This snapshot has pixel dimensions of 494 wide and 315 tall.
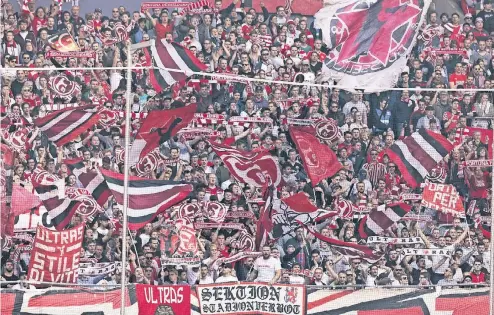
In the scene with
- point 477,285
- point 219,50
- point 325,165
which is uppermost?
point 219,50

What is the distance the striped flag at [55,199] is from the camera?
50.4 ft

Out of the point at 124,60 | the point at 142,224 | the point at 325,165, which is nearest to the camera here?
the point at 142,224

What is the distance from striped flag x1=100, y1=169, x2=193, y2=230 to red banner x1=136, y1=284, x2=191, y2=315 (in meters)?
1.03

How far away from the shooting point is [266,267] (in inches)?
590

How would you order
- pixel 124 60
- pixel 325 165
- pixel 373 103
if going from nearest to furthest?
pixel 325 165
pixel 373 103
pixel 124 60

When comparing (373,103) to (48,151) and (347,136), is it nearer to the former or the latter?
(347,136)

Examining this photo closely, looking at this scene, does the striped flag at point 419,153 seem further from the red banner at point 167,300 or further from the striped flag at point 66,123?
the striped flag at point 66,123

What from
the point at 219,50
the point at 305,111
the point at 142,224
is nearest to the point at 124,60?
the point at 219,50

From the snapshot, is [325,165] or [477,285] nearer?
[477,285]

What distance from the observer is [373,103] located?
16.5 meters

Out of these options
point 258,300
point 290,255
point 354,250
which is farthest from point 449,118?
point 258,300

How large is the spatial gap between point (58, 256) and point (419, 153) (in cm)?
453

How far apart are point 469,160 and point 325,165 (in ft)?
6.73

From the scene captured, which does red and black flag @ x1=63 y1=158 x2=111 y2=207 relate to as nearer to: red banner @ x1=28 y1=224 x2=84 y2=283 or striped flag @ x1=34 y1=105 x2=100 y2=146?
striped flag @ x1=34 y1=105 x2=100 y2=146
